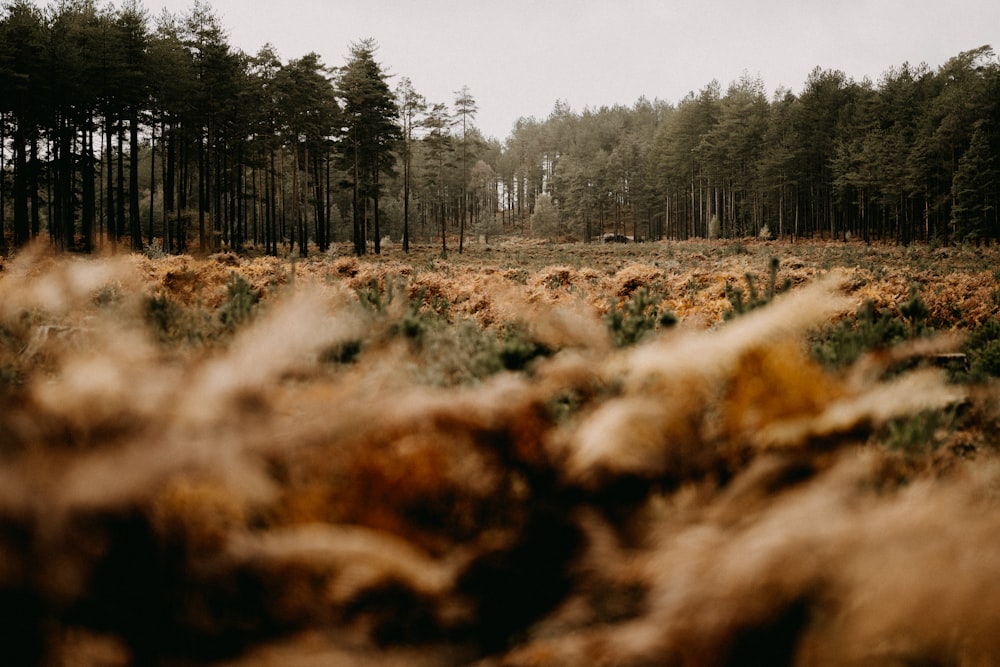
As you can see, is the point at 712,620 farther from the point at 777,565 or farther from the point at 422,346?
the point at 422,346

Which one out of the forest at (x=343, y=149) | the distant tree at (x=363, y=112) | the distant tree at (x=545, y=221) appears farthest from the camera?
the distant tree at (x=545, y=221)

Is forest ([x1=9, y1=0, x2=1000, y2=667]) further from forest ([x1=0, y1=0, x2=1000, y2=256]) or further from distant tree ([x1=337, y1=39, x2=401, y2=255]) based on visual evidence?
distant tree ([x1=337, y1=39, x2=401, y2=255])

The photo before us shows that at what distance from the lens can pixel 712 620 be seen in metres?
Result: 0.83

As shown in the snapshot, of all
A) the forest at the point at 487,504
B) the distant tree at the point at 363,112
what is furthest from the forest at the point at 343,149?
the forest at the point at 487,504

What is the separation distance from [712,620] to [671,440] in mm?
455

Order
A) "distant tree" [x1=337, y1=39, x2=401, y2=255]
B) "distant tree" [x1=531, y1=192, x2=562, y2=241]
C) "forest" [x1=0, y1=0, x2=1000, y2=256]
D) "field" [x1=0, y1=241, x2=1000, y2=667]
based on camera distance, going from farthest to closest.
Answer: "distant tree" [x1=531, y1=192, x2=562, y2=241] → "distant tree" [x1=337, y1=39, x2=401, y2=255] → "forest" [x1=0, y1=0, x2=1000, y2=256] → "field" [x1=0, y1=241, x2=1000, y2=667]

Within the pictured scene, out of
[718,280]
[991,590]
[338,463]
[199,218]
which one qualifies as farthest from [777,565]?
[199,218]

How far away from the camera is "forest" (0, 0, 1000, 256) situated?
31312 millimetres

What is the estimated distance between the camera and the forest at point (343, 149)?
31312 mm

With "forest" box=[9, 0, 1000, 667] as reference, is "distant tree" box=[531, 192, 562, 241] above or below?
above

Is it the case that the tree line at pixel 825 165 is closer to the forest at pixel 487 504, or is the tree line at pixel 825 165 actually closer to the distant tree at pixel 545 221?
the distant tree at pixel 545 221

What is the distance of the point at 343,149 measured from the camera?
131ft

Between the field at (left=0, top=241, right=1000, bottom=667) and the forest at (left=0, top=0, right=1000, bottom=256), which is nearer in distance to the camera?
the field at (left=0, top=241, right=1000, bottom=667)

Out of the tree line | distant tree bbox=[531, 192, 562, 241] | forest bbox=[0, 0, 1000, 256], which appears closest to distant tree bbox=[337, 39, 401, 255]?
forest bbox=[0, 0, 1000, 256]
